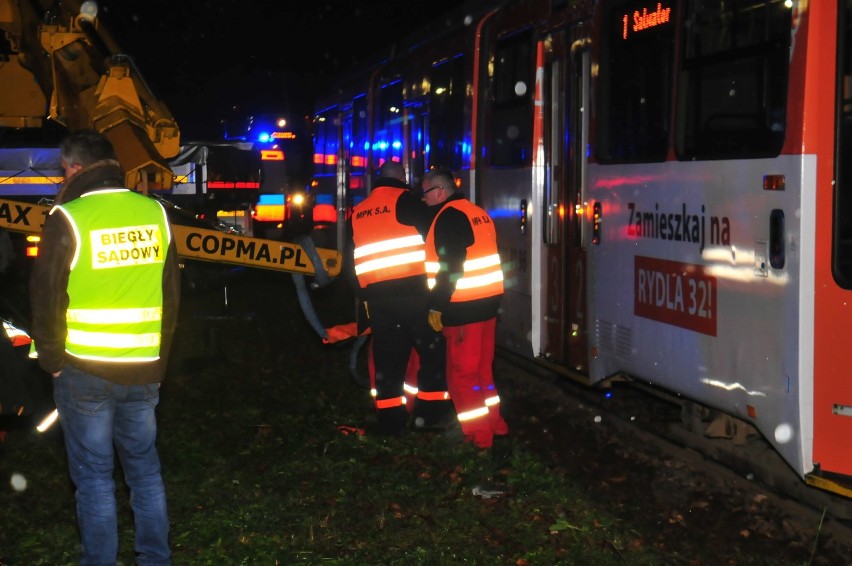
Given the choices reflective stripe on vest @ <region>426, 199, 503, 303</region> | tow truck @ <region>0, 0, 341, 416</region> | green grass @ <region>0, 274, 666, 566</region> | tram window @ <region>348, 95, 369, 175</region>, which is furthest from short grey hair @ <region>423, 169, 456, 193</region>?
tram window @ <region>348, 95, 369, 175</region>

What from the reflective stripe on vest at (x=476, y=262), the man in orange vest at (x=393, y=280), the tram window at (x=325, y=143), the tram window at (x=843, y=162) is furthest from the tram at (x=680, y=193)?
the tram window at (x=325, y=143)

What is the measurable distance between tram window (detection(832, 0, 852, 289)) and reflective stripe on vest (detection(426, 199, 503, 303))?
257 cm

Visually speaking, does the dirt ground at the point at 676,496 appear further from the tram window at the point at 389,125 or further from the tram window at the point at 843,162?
the tram window at the point at 389,125

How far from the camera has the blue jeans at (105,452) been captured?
5.09 meters

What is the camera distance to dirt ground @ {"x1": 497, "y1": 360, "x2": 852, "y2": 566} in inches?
239

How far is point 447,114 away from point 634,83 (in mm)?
4515

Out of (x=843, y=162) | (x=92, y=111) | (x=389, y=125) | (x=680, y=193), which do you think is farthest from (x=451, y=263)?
(x=389, y=125)

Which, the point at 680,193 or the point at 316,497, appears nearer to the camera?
the point at 680,193

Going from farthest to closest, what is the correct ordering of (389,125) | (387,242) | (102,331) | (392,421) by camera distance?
(389,125)
(392,421)
(387,242)
(102,331)

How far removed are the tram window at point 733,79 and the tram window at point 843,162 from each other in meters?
0.28

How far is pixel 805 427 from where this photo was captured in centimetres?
578

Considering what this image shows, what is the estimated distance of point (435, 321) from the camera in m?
7.64

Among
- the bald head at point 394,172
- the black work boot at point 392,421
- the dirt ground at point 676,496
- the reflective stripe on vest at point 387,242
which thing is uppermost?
the bald head at point 394,172

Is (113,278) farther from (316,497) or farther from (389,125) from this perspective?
(389,125)
